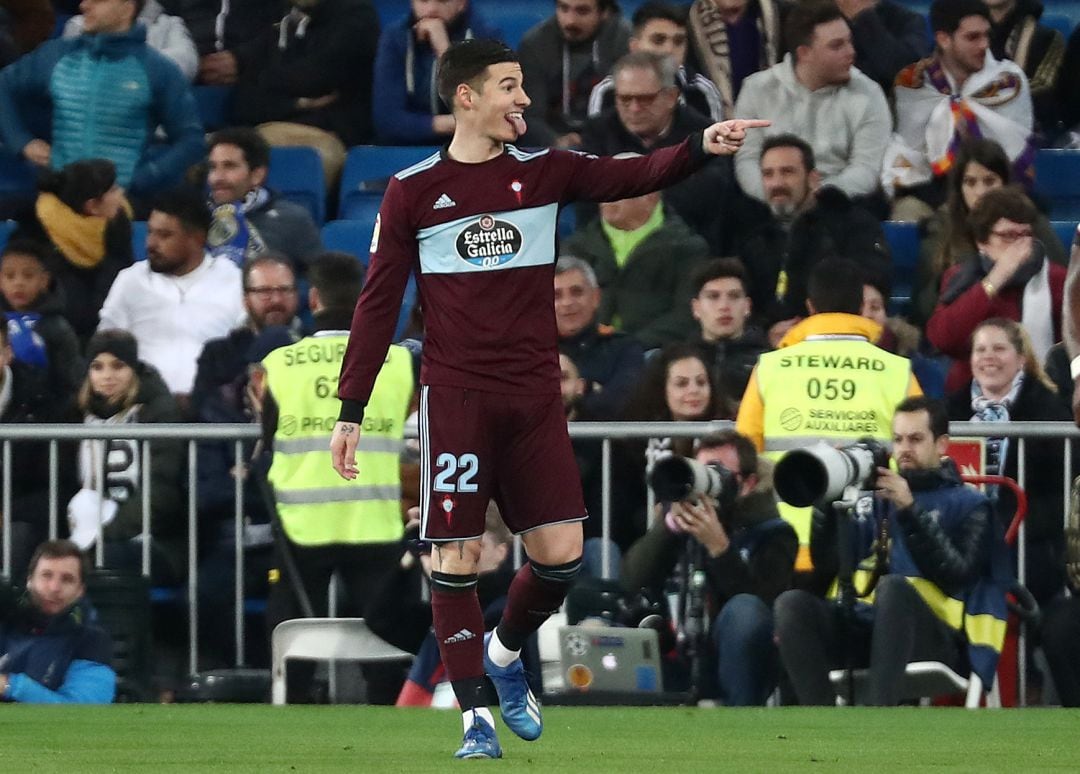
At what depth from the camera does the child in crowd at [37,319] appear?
1128cm

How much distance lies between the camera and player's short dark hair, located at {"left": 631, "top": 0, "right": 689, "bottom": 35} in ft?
41.0

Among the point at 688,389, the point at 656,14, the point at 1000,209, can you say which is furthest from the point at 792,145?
the point at 688,389

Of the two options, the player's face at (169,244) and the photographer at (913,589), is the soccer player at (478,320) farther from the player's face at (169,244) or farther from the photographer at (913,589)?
the player's face at (169,244)

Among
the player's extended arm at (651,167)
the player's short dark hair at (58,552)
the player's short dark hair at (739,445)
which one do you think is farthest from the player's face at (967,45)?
the player's extended arm at (651,167)

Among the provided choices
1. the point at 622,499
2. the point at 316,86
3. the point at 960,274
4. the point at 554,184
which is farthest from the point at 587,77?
the point at 554,184

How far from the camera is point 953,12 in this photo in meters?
12.6

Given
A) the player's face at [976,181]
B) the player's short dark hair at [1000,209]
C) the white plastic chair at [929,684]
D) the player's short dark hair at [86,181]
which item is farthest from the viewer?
the player's short dark hair at [86,181]

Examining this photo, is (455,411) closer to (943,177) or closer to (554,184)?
(554,184)

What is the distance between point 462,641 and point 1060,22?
8.36 metres

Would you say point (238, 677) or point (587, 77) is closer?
point (238, 677)

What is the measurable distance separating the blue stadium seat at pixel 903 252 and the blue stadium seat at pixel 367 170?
99.6 inches

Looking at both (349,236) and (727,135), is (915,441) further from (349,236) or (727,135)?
(349,236)

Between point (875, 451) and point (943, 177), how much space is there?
392 cm

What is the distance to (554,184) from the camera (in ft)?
23.4
